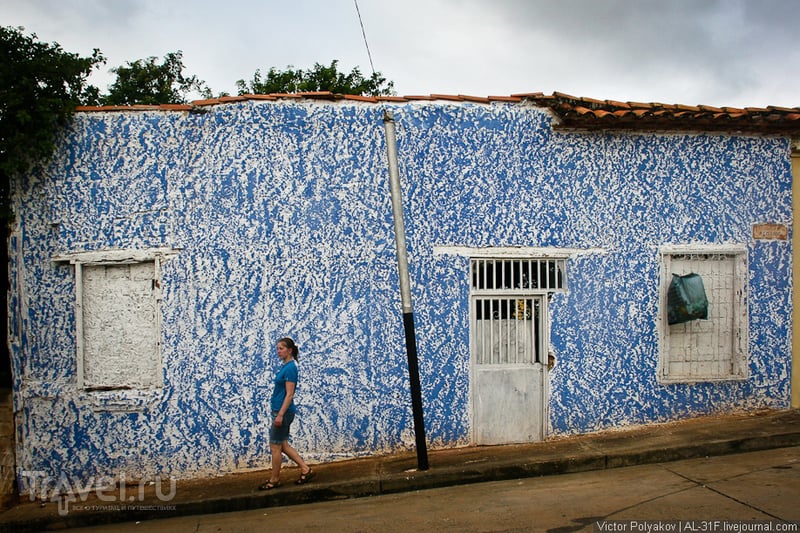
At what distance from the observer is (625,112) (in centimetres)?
652

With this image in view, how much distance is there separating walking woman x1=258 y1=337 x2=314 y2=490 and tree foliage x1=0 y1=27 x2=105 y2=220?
3204mm

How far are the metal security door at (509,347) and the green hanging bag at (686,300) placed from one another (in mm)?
1283

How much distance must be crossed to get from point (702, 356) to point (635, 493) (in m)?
2.60

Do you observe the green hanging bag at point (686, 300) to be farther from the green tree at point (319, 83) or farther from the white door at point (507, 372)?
the green tree at point (319, 83)

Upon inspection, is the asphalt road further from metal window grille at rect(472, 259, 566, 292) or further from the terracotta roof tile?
the terracotta roof tile

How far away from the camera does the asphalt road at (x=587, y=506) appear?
14.3 ft

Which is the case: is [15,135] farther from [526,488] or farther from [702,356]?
[702,356]

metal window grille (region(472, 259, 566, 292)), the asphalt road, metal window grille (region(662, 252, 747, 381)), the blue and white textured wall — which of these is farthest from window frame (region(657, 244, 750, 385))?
metal window grille (region(472, 259, 566, 292))

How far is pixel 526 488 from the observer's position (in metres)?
5.48

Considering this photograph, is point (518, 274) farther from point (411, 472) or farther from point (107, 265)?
point (107, 265)

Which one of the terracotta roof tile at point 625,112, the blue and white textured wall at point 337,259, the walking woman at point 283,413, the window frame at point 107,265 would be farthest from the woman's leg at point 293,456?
the terracotta roof tile at point 625,112

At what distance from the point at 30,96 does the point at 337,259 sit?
136 inches

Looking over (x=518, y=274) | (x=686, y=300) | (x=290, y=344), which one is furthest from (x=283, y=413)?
(x=686, y=300)

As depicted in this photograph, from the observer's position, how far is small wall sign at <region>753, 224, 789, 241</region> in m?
6.95
